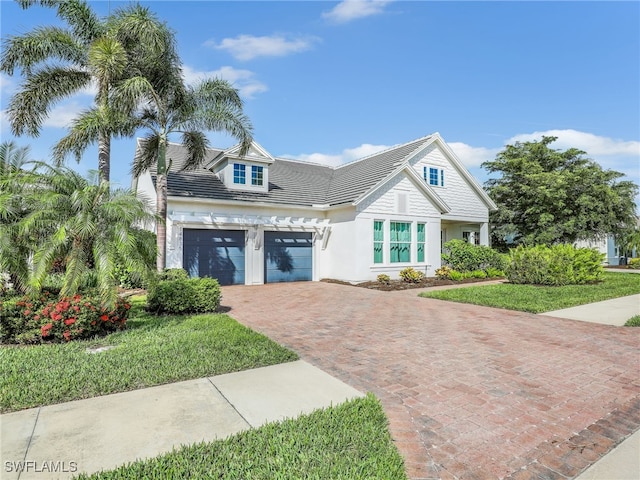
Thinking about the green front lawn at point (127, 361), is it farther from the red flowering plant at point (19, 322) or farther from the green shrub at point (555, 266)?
the green shrub at point (555, 266)

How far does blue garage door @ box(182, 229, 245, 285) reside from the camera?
569 inches

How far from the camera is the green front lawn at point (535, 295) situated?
1012 centimetres

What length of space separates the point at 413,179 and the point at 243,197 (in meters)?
8.37

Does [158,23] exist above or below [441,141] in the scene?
above

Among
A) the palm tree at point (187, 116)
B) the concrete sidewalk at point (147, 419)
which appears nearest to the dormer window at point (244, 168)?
the palm tree at point (187, 116)

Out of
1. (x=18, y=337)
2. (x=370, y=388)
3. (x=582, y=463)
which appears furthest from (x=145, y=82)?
(x=582, y=463)

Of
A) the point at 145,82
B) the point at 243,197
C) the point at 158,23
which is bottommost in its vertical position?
the point at 243,197

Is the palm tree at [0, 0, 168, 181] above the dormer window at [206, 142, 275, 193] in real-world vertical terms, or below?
above

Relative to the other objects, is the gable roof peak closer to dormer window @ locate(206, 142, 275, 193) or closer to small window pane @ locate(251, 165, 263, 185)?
dormer window @ locate(206, 142, 275, 193)

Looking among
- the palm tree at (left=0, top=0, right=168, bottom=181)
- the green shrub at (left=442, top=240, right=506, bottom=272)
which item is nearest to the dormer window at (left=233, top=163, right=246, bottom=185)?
the palm tree at (left=0, top=0, right=168, bottom=181)

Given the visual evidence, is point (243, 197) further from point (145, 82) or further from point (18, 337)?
point (18, 337)

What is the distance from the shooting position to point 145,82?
11.3 metres

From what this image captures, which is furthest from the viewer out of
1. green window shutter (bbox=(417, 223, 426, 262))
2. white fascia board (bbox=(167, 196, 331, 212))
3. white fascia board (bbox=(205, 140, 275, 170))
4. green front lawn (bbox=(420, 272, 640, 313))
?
green window shutter (bbox=(417, 223, 426, 262))

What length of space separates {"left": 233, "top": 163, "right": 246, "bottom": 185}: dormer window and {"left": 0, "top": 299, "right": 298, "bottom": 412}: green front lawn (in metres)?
10.5
